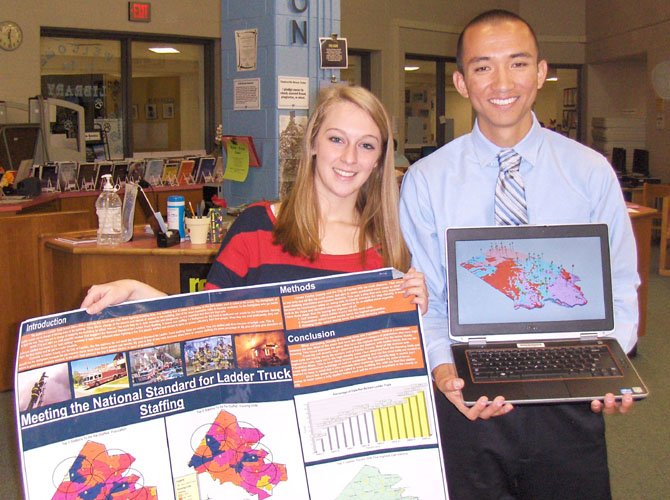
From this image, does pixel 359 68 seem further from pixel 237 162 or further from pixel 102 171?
pixel 237 162

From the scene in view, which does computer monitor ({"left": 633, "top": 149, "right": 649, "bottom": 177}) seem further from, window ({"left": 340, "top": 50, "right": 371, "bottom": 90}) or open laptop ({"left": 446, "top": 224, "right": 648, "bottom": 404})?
open laptop ({"left": 446, "top": 224, "right": 648, "bottom": 404})

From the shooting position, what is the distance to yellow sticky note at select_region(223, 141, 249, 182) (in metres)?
5.10

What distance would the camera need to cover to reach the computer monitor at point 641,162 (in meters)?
11.1

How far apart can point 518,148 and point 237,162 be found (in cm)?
348

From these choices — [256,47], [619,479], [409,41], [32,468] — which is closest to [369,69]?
[409,41]

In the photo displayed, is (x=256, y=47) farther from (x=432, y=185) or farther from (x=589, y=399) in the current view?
(x=589, y=399)

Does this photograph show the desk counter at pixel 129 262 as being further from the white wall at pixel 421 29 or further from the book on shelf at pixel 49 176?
the white wall at pixel 421 29

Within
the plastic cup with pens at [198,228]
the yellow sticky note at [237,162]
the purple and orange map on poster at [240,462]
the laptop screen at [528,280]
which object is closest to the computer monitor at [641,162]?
the yellow sticky note at [237,162]

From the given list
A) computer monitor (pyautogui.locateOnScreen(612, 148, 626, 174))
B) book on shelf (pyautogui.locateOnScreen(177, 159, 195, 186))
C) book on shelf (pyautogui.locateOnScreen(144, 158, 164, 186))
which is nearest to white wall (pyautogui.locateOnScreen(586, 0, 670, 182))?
computer monitor (pyautogui.locateOnScreen(612, 148, 626, 174))

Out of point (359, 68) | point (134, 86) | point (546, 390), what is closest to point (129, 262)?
point (546, 390)

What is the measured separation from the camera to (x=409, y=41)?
38.5 ft

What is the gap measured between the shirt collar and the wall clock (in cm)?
724

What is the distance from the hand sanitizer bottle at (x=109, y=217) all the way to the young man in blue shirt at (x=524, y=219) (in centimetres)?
266

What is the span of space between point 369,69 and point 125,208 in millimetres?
7760
